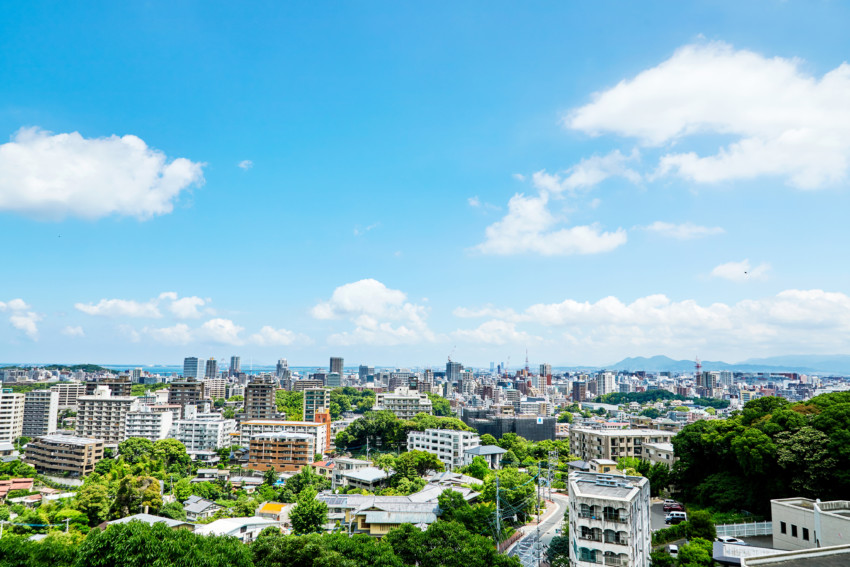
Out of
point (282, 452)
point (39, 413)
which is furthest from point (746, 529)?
point (39, 413)

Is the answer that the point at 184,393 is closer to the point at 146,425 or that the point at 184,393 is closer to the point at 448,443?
the point at 146,425

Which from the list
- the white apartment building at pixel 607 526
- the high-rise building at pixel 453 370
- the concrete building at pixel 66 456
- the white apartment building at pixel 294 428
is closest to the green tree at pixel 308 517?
the white apartment building at pixel 607 526

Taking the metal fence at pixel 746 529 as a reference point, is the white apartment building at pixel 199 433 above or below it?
below

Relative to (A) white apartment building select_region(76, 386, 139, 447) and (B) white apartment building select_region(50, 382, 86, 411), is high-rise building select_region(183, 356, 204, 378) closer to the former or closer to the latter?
(B) white apartment building select_region(50, 382, 86, 411)

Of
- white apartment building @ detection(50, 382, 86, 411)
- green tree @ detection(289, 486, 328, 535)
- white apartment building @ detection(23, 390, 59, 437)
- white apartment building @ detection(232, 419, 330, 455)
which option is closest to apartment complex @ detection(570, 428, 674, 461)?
green tree @ detection(289, 486, 328, 535)

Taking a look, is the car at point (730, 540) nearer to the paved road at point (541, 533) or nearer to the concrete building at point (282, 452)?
the paved road at point (541, 533)

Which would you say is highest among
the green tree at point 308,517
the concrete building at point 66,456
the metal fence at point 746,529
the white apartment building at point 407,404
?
the white apartment building at point 407,404
